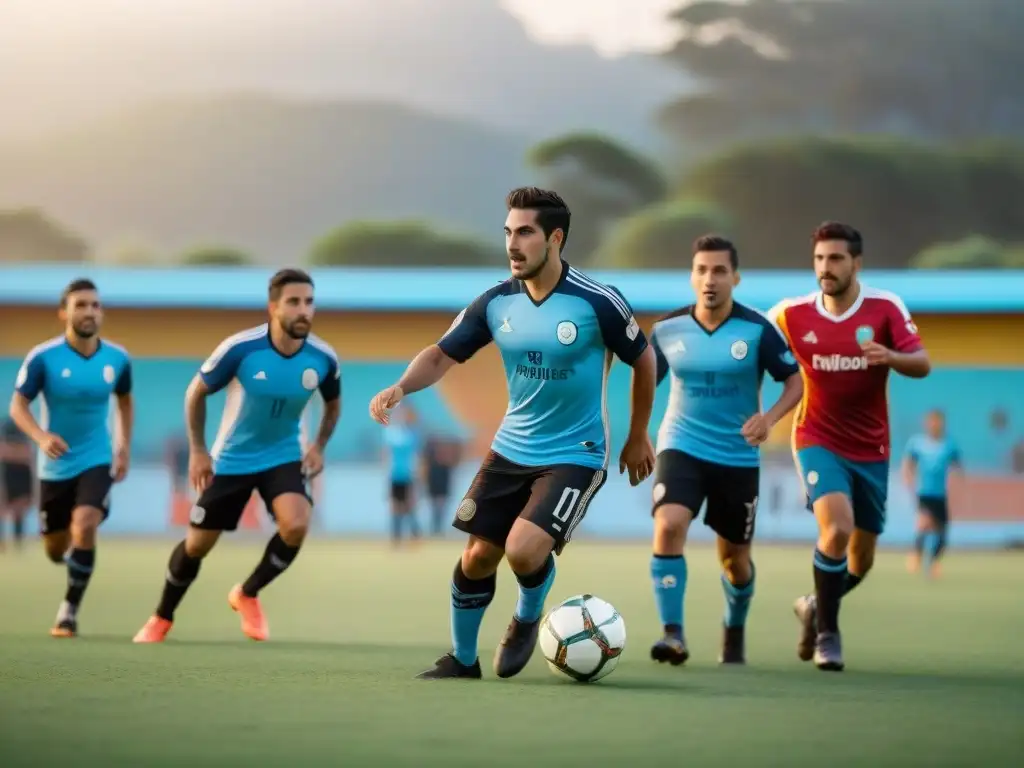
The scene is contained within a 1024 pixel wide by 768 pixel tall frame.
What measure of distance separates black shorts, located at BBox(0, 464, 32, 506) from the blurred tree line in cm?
5442

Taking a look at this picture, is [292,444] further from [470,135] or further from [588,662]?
[470,135]

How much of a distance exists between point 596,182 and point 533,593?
7338 centimetres

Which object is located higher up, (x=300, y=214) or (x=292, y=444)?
(x=300, y=214)

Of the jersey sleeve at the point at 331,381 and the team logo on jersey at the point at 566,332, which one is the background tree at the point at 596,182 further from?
the team logo on jersey at the point at 566,332

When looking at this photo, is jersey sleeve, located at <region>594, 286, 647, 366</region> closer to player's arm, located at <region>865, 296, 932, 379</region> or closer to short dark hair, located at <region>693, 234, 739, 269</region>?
player's arm, located at <region>865, 296, 932, 379</region>

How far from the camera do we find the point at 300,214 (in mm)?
96250

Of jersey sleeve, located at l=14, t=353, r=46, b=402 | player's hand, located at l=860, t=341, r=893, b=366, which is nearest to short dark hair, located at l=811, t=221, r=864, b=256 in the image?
player's hand, located at l=860, t=341, r=893, b=366

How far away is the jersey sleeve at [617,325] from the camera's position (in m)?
7.52

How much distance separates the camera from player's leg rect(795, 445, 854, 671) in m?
8.84

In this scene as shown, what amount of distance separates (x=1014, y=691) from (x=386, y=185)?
9268 cm

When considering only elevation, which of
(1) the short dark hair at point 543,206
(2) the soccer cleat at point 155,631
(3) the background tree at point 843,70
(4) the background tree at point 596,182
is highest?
(3) the background tree at point 843,70

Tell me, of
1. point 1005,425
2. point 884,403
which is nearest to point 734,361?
point 884,403

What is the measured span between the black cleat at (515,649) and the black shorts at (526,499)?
1.40ft

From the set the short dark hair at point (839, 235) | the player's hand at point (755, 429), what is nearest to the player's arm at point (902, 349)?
the short dark hair at point (839, 235)
